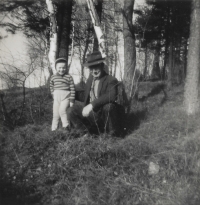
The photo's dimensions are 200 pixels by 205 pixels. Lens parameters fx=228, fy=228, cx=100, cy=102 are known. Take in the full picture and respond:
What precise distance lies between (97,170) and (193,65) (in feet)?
12.7

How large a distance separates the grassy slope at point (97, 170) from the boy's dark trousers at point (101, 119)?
0.83 ft

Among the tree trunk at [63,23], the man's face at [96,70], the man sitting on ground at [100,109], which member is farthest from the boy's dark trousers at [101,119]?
the tree trunk at [63,23]

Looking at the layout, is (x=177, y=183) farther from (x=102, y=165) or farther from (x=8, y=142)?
(x=8, y=142)

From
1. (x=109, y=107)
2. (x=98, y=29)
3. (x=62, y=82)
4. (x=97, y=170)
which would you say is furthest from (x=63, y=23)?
(x=97, y=170)

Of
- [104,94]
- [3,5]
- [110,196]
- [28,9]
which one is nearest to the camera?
[110,196]

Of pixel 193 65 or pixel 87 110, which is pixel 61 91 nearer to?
pixel 87 110

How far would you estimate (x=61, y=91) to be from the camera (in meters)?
4.55

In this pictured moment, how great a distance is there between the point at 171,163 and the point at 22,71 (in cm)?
338

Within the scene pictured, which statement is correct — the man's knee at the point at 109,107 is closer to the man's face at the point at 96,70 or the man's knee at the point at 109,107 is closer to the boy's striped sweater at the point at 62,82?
the man's face at the point at 96,70

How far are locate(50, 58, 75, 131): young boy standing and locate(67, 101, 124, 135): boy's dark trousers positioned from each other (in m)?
0.52

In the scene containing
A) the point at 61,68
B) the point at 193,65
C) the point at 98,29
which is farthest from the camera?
the point at 193,65

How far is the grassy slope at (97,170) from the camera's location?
241cm

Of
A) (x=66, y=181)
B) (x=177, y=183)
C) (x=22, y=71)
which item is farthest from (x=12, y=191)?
(x=22, y=71)

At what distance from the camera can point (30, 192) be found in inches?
101
